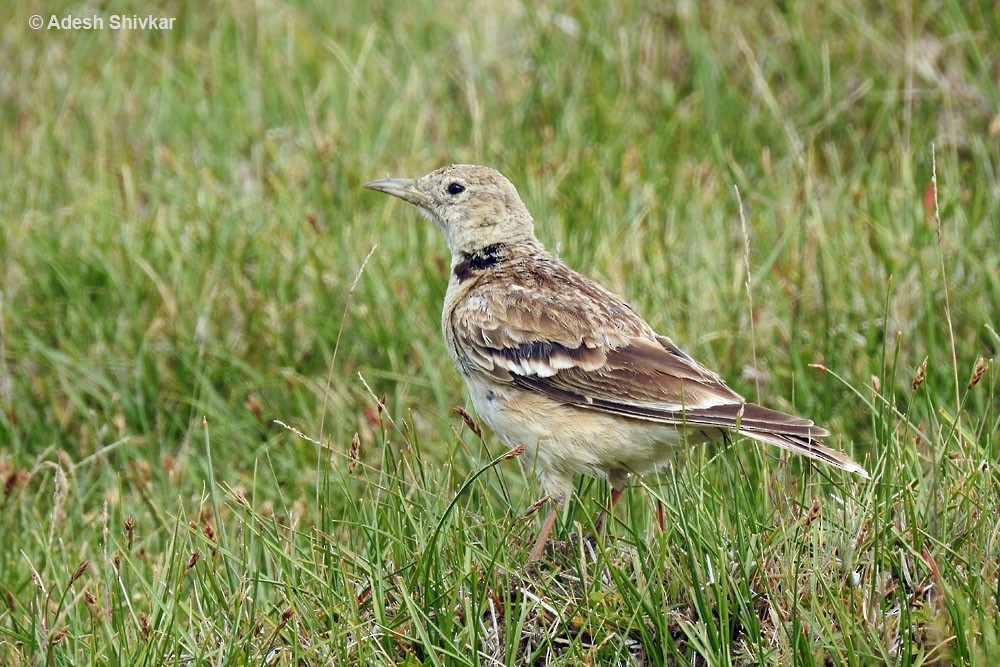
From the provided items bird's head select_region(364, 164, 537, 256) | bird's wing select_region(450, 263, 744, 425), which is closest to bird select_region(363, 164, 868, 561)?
bird's wing select_region(450, 263, 744, 425)

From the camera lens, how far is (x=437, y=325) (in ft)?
20.7

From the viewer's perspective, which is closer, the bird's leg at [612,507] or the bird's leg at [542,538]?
the bird's leg at [542,538]

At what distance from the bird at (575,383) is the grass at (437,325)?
5.6 inches

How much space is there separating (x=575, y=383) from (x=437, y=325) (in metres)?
1.72

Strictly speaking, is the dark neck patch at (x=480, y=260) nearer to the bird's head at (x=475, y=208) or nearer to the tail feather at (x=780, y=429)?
the bird's head at (x=475, y=208)

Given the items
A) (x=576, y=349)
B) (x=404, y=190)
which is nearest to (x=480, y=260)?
(x=404, y=190)

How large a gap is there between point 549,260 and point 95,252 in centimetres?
261

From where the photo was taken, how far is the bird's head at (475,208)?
5.46 meters

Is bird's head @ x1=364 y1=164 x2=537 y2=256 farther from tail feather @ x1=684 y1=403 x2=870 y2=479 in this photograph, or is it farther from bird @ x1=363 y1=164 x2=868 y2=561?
tail feather @ x1=684 y1=403 x2=870 y2=479

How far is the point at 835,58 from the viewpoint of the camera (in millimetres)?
8141

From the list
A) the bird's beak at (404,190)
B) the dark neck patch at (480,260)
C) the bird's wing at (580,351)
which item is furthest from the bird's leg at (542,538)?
the bird's beak at (404,190)

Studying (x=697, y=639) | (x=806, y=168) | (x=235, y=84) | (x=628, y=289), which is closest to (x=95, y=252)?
(x=235, y=84)

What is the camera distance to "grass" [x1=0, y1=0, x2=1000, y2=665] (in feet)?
12.4

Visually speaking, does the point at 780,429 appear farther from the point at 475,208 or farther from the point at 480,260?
the point at 475,208
